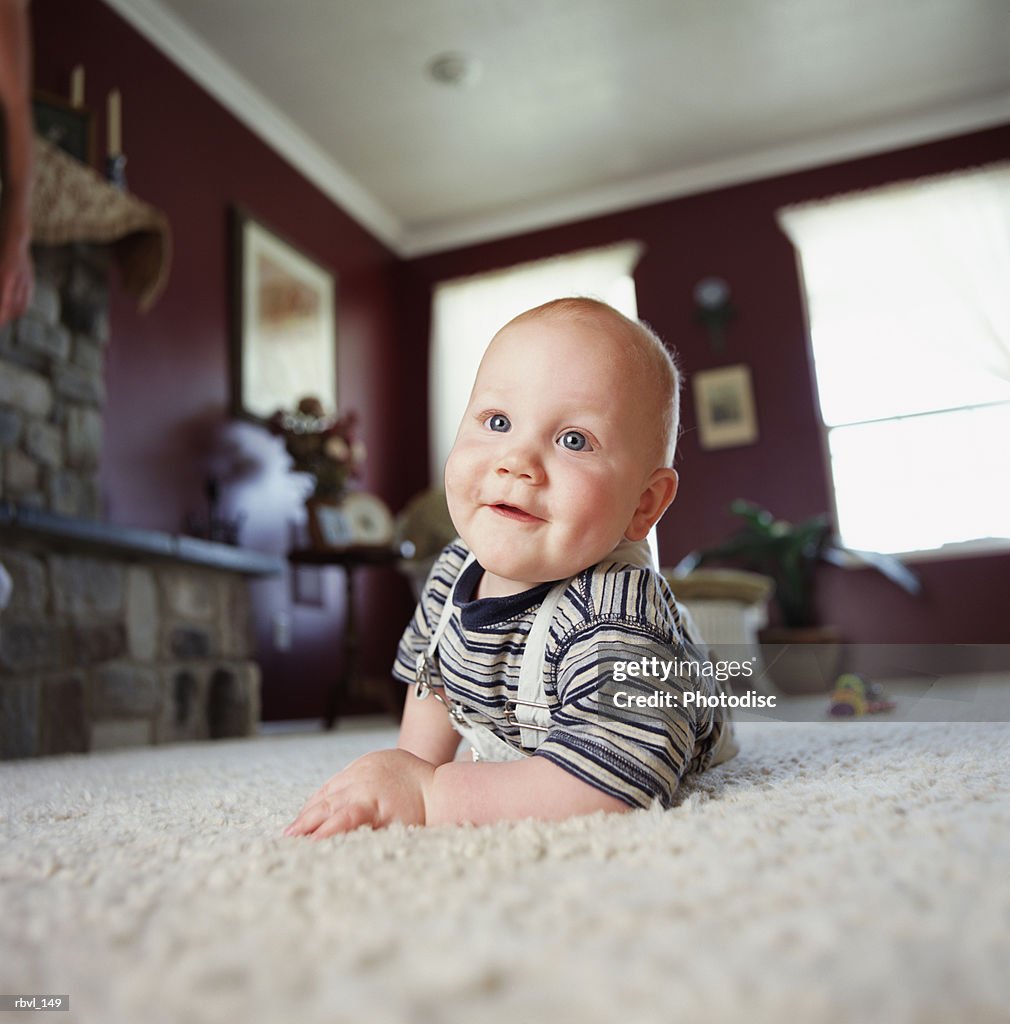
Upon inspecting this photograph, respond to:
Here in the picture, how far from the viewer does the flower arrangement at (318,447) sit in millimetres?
3365

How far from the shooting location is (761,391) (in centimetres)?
419

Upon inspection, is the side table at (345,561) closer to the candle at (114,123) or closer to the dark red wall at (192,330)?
the dark red wall at (192,330)

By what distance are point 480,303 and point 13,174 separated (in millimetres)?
2914

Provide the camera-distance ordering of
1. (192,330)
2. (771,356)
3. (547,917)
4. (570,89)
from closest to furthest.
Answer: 1. (547,917)
2. (192,330)
3. (570,89)
4. (771,356)

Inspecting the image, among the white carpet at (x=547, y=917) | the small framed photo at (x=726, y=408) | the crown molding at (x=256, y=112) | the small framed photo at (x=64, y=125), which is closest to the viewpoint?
the white carpet at (x=547, y=917)

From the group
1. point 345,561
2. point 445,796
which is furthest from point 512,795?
point 345,561

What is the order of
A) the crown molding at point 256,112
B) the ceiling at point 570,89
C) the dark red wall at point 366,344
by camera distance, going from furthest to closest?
the ceiling at point 570,89, the crown molding at point 256,112, the dark red wall at point 366,344

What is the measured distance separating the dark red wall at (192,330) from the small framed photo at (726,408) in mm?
1762

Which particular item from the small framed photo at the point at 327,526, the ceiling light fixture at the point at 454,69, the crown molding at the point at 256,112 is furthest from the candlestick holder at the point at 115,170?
the ceiling light fixture at the point at 454,69

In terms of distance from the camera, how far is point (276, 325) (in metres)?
3.69

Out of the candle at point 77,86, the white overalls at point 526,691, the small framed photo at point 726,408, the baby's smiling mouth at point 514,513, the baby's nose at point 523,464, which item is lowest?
the white overalls at point 526,691

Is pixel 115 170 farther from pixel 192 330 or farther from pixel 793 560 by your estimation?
pixel 793 560

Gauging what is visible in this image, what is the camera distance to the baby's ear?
801 mm

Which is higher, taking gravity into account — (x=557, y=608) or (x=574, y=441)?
(x=574, y=441)
